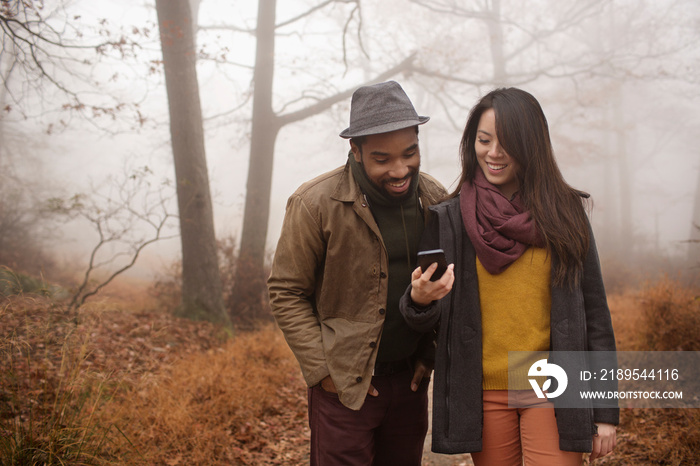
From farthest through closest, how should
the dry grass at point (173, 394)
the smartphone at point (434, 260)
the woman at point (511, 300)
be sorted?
the dry grass at point (173, 394) < the woman at point (511, 300) < the smartphone at point (434, 260)

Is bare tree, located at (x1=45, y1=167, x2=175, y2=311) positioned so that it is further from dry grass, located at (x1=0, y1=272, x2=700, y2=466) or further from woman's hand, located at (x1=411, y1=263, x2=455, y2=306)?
woman's hand, located at (x1=411, y1=263, x2=455, y2=306)

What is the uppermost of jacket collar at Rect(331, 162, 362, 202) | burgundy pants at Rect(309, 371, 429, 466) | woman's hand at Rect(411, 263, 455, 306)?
jacket collar at Rect(331, 162, 362, 202)

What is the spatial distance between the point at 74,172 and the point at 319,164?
17.5 m

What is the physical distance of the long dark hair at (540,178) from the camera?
6.98 feet

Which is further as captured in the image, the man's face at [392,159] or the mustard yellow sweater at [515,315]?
the man's face at [392,159]

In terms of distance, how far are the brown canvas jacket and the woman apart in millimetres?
289

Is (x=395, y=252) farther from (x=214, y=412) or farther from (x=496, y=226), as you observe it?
(x=214, y=412)

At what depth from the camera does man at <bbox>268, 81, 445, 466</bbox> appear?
7.69 feet

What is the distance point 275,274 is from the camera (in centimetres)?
247

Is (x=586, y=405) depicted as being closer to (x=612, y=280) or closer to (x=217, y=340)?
(x=217, y=340)

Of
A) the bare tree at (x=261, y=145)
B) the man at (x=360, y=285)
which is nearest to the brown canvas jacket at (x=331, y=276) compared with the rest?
the man at (x=360, y=285)

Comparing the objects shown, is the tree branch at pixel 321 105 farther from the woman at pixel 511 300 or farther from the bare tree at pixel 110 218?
the woman at pixel 511 300

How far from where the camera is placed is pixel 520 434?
217 centimetres

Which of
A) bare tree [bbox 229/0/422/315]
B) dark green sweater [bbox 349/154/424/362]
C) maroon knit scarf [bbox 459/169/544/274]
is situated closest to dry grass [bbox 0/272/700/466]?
bare tree [bbox 229/0/422/315]
